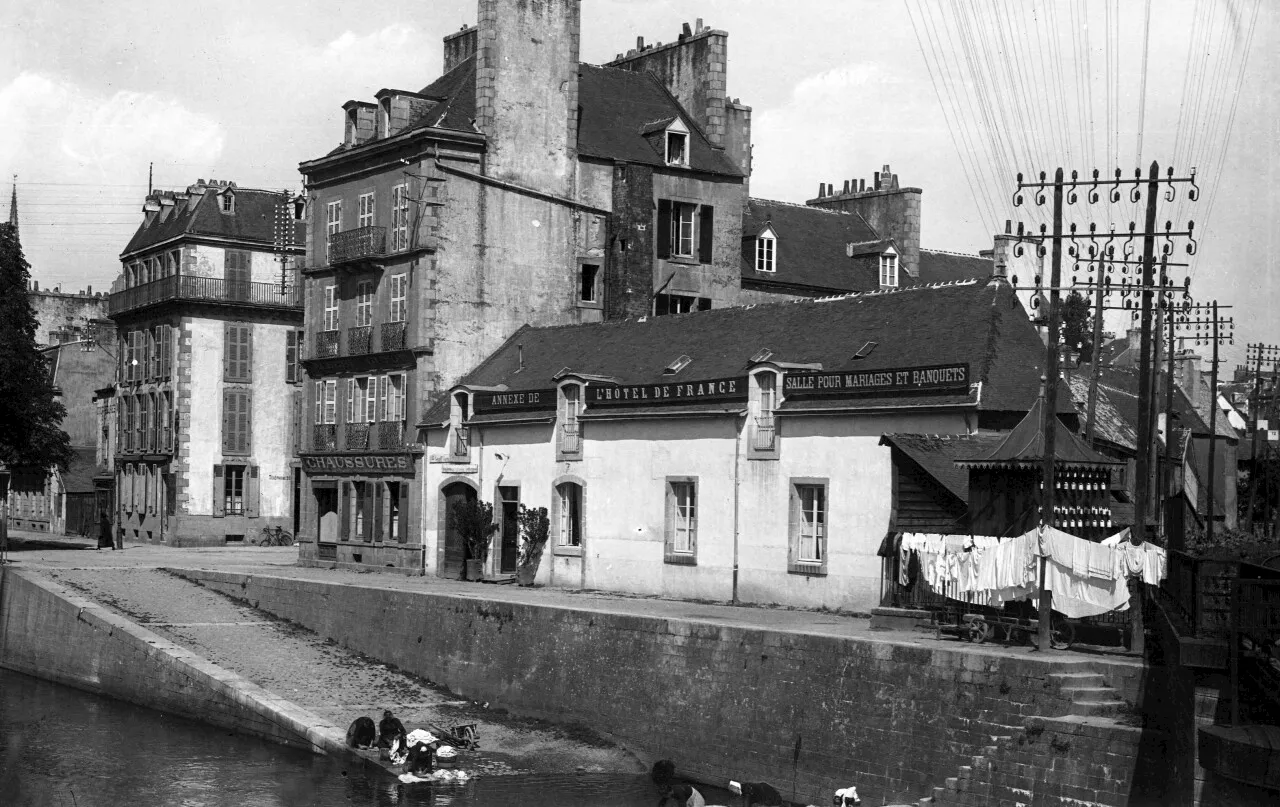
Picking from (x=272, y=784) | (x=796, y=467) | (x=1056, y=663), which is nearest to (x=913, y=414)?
(x=796, y=467)

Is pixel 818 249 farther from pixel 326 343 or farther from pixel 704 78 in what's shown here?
pixel 326 343

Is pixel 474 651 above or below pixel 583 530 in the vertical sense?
A: below

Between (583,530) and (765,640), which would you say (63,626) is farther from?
(765,640)

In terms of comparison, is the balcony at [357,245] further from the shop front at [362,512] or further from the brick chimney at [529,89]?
the shop front at [362,512]

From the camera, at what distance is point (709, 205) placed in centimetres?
4450

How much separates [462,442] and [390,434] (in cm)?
343

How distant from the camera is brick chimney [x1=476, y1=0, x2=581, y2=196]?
40.4m

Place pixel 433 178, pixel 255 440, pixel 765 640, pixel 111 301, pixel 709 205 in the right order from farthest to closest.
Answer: pixel 111 301 → pixel 255 440 → pixel 709 205 → pixel 433 178 → pixel 765 640

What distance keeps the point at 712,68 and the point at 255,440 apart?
2213 cm

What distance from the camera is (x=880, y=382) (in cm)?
2755

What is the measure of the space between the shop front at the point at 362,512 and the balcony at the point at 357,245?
17.1ft

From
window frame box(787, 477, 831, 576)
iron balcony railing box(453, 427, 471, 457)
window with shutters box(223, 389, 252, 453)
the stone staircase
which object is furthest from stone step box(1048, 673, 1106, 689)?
window with shutters box(223, 389, 252, 453)

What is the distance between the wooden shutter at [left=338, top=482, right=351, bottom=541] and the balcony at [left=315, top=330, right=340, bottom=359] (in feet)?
12.1

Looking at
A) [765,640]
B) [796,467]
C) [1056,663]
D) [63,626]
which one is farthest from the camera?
[63,626]
